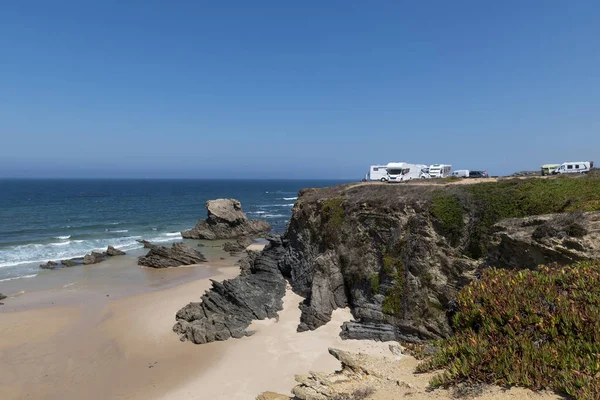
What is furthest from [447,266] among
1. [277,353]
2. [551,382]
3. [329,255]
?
[551,382]

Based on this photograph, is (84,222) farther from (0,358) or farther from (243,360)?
(243,360)

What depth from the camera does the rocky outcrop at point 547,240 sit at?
13.1 m

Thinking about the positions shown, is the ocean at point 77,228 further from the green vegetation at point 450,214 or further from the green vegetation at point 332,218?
the green vegetation at point 450,214

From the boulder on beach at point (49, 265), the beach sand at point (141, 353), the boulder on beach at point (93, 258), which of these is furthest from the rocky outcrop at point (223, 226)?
the beach sand at point (141, 353)

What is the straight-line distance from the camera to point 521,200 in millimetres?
19484

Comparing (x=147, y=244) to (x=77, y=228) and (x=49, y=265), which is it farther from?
(x=77, y=228)

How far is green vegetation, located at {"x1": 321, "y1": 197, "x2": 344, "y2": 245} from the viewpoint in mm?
25172

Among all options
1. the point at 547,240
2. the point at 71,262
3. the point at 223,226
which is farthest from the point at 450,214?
the point at 223,226

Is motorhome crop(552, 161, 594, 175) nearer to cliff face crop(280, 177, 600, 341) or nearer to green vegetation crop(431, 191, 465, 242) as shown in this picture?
cliff face crop(280, 177, 600, 341)

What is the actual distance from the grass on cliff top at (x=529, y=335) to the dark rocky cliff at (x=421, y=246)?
6192 mm

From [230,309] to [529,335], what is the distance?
1865cm

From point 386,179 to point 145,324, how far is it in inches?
1042

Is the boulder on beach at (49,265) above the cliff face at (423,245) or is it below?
below

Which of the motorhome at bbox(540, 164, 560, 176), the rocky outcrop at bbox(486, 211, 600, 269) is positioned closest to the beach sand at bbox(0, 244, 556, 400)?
the rocky outcrop at bbox(486, 211, 600, 269)
